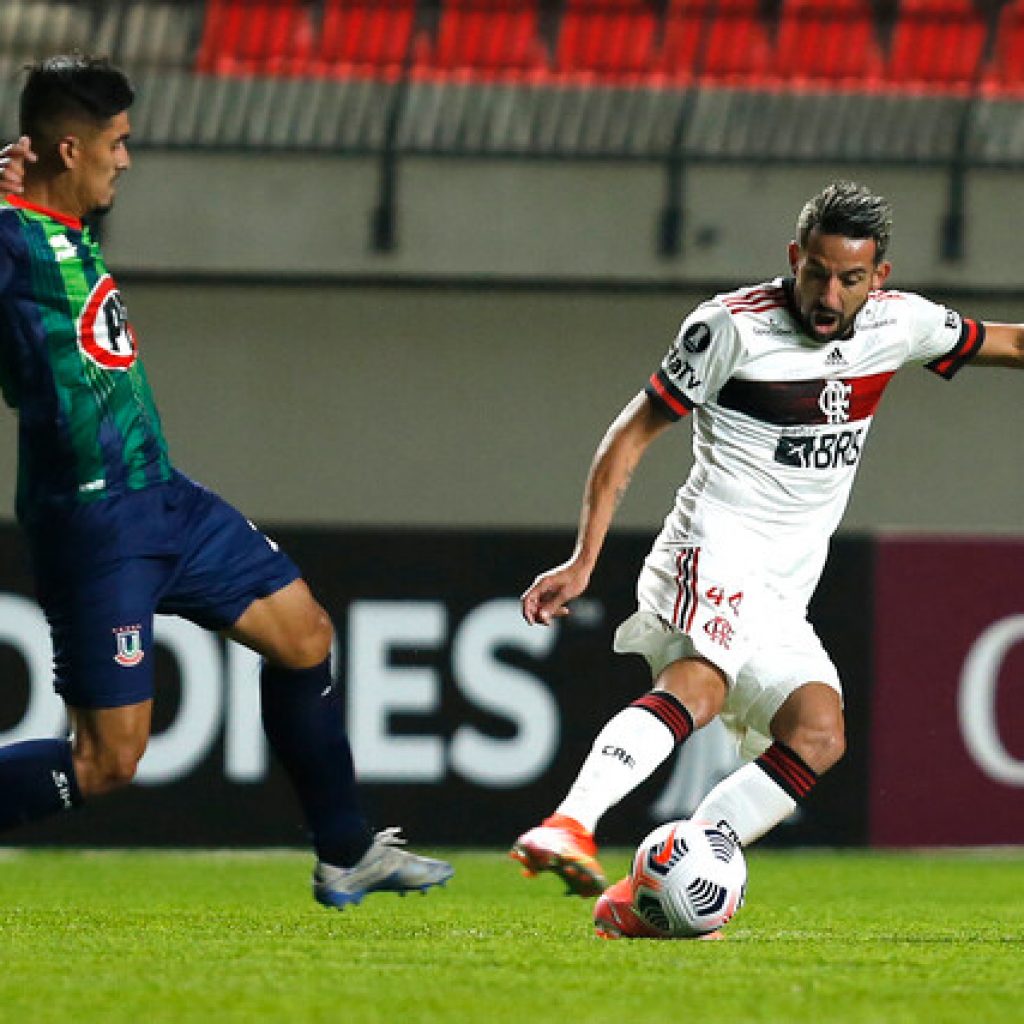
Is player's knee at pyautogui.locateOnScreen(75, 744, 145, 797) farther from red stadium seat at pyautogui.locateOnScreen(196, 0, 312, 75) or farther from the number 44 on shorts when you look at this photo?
red stadium seat at pyautogui.locateOnScreen(196, 0, 312, 75)

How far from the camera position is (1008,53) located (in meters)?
11.8

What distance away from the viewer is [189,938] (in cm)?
498

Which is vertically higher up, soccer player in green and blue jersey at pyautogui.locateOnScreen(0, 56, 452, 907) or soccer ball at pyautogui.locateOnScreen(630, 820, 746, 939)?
soccer player in green and blue jersey at pyautogui.locateOnScreen(0, 56, 452, 907)

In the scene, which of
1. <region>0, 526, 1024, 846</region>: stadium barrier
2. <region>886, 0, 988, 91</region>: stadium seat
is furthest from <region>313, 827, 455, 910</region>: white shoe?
<region>886, 0, 988, 91</region>: stadium seat

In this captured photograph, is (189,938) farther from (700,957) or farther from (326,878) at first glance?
(700,957)

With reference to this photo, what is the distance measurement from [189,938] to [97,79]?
1.80 m

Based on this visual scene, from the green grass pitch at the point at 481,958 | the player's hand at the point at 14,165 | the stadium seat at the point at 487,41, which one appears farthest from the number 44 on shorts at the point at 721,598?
the stadium seat at the point at 487,41

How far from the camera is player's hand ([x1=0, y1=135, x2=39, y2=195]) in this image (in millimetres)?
4609

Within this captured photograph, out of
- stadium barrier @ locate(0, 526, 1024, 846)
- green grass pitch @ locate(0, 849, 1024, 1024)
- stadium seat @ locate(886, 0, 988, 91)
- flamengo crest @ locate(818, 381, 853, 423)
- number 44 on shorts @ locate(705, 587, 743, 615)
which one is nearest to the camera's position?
green grass pitch @ locate(0, 849, 1024, 1024)

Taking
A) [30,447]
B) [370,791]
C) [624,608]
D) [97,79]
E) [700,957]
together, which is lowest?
[370,791]

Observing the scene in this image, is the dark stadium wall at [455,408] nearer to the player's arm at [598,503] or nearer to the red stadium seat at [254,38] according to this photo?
the red stadium seat at [254,38]

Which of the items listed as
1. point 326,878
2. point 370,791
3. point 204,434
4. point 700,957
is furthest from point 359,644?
point 700,957

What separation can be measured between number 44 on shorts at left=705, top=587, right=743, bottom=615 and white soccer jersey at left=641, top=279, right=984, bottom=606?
0.25 feet

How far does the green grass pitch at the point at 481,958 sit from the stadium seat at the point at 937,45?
A: 5.44 meters
